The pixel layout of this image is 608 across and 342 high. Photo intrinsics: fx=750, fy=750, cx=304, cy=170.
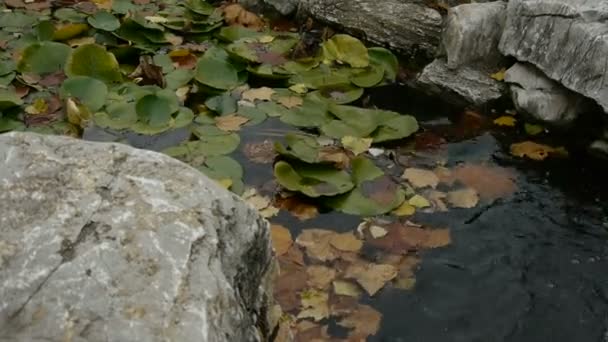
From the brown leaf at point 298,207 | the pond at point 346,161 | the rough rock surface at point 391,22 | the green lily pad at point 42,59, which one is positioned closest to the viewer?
the pond at point 346,161

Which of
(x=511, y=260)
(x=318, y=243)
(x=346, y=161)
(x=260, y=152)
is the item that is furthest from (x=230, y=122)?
(x=511, y=260)

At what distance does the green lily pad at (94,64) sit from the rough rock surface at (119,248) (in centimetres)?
193

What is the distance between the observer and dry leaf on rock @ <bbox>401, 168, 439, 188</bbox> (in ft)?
12.6

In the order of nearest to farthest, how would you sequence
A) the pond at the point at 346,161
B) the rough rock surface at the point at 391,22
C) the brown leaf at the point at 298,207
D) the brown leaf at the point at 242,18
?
the pond at the point at 346,161 → the brown leaf at the point at 298,207 → the rough rock surface at the point at 391,22 → the brown leaf at the point at 242,18

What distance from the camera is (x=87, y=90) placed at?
427 centimetres

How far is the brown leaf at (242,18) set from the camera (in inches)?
210

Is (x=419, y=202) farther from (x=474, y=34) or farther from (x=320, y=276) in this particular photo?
(x=474, y=34)

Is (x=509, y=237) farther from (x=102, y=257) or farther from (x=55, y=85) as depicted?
(x=55, y=85)

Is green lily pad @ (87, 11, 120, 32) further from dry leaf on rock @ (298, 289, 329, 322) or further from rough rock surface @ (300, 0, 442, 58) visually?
dry leaf on rock @ (298, 289, 329, 322)

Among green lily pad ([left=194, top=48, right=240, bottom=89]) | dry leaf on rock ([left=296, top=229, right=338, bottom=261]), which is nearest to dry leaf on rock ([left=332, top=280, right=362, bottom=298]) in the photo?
dry leaf on rock ([left=296, top=229, right=338, bottom=261])

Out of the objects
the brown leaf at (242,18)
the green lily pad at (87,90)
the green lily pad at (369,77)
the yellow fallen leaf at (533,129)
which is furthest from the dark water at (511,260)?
the brown leaf at (242,18)

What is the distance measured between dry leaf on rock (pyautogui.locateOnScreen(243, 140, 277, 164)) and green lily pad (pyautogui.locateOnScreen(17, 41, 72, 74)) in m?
1.37

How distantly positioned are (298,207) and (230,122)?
802 mm

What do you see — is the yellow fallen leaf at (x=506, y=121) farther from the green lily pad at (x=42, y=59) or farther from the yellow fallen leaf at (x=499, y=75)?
the green lily pad at (x=42, y=59)
